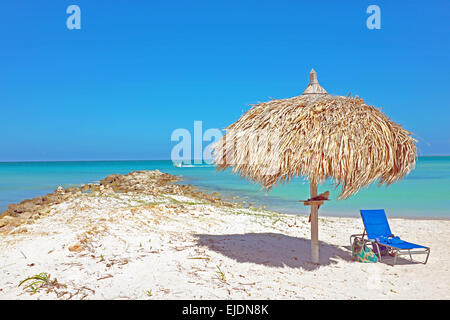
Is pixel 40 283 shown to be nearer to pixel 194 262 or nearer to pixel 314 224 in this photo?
pixel 194 262

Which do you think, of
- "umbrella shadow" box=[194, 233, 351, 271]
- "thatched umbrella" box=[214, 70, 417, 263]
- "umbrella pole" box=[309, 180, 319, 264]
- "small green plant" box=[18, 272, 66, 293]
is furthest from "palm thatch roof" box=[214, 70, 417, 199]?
"small green plant" box=[18, 272, 66, 293]

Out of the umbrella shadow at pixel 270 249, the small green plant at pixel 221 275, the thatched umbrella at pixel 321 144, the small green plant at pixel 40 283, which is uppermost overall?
the thatched umbrella at pixel 321 144

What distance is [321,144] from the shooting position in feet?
13.0

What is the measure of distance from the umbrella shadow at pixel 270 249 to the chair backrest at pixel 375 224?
1.96ft

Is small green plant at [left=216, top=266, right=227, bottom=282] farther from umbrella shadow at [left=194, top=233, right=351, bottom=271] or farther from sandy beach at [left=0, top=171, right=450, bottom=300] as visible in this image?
umbrella shadow at [left=194, top=233, right=351, bottom=271]

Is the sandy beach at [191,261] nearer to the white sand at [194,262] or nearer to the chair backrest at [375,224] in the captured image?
the white sand at [194,262]

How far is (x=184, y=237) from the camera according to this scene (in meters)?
5.75

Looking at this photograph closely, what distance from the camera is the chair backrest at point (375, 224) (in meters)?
5.40

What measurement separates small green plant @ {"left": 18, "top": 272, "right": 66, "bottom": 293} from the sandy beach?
27 millimetres

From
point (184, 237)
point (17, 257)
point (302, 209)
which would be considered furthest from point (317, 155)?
point (302, 209)

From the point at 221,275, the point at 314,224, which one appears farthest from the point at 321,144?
the point at 221,275

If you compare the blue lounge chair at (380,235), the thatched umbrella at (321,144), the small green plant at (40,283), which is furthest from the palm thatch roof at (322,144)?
the small green plant at (40,283)

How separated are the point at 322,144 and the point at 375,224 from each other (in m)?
2.52
